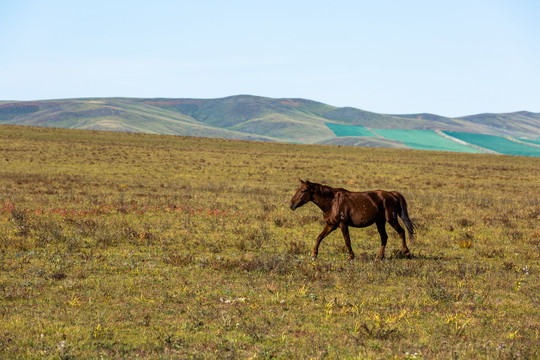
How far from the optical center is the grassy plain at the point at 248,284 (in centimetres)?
766

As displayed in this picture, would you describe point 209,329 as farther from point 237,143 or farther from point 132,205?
point 237,143

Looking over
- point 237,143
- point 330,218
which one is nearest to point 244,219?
point 330,218

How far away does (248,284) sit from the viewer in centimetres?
1100

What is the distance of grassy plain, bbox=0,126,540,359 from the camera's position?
766 centimetres

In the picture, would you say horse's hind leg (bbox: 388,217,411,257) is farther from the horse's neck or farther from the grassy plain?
the horse's neck

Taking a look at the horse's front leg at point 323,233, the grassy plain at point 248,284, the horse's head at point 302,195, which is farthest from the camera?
the horse's head at point 302,195

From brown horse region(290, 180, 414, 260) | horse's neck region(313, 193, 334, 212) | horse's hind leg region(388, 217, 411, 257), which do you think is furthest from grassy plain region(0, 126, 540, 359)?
horse's neck region(313, 193, 334, 212)

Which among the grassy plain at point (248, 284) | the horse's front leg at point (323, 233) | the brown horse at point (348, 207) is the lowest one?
the grassy plain at point (248, 284)

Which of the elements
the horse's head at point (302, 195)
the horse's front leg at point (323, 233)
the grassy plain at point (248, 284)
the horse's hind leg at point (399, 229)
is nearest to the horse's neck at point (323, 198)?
the horse's head at point (302, 195)

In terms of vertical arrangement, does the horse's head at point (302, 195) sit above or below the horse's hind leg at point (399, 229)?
above

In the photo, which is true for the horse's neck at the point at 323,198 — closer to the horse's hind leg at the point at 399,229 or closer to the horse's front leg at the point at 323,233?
the horse's front leg at the point at 323,233

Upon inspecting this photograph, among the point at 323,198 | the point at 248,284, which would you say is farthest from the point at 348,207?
the point at 248,284

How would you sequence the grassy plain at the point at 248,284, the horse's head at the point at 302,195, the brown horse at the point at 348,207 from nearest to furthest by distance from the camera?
1. the grassy plain at the point at 248,284
2. the brown horse at the point at 348,207
3. the horse's head at the point at 302,195

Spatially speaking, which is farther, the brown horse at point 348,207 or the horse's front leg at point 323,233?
the horse's front leg at point 323,233
